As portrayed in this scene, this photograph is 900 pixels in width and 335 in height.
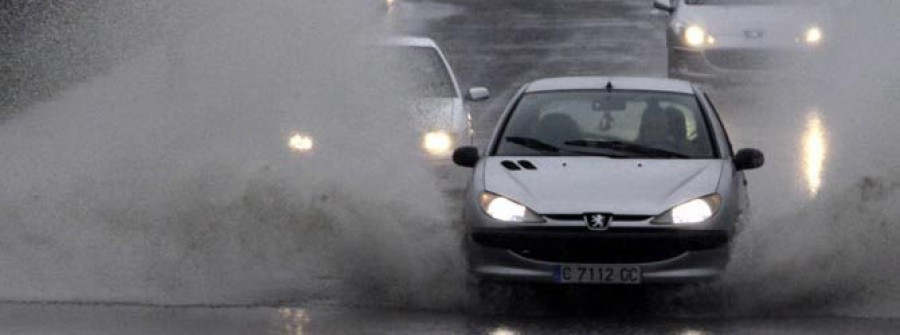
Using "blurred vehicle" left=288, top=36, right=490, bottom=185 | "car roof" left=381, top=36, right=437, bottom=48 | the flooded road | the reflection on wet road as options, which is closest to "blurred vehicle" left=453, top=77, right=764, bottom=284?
the flooded road

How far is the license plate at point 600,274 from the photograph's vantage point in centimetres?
1175

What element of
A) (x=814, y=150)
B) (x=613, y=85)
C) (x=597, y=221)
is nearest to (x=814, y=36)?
(x=814, y=150)

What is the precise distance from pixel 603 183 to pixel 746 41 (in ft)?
44.7

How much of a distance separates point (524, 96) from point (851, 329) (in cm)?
322

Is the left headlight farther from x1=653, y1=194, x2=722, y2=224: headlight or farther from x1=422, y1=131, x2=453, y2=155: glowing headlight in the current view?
x1=653, y1=194, x2=722, y2=224: headlight

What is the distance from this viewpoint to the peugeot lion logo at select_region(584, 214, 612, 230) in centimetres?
1181

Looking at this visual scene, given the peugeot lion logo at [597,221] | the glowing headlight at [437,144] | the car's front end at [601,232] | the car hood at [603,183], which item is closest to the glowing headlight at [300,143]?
the glowing headlight at [437,144]

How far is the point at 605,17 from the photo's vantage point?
129 ft

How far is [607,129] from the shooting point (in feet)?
45.3

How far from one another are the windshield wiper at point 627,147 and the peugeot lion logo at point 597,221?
1246 mm

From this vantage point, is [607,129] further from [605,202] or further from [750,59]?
[750,59]

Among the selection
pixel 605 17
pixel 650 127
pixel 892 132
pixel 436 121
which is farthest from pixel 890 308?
pixel 605 17

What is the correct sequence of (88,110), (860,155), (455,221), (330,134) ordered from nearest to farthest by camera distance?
(455,221), (330,134), (860,155), (88,110)

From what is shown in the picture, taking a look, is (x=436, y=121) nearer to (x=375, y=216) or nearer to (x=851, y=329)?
(x=375, y=216)
